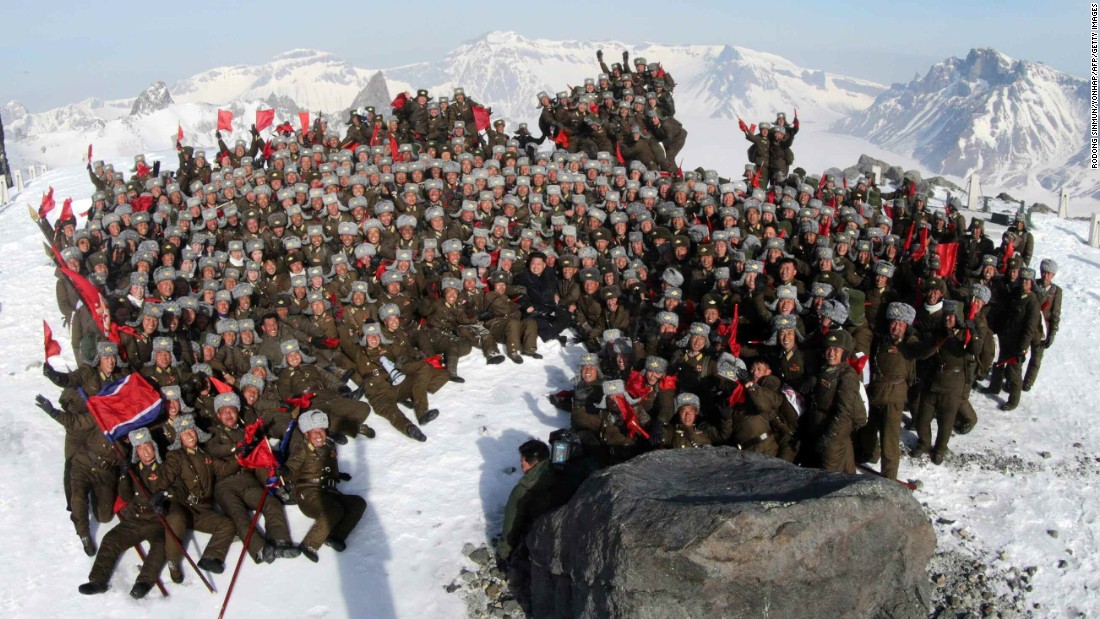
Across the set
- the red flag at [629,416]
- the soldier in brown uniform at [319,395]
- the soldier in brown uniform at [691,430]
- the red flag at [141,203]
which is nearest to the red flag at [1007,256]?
the soldier in brown uniform at [691,430]

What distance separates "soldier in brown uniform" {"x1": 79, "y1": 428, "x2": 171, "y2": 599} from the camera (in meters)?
8.12

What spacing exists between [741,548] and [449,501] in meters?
4.51

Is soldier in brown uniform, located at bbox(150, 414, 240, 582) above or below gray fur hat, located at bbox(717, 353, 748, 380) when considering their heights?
below

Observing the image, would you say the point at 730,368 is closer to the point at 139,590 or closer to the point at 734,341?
the point at 734,341

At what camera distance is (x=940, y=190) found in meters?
29.2

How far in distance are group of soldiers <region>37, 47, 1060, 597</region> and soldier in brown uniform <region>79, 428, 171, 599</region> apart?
29 mm

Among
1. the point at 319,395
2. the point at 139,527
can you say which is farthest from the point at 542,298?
the point at 139,527

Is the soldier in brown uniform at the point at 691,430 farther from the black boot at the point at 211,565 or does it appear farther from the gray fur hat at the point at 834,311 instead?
the black boot at the point at 211,565

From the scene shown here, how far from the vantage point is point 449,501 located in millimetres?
9492

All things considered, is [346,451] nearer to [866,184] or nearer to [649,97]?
[866,184]

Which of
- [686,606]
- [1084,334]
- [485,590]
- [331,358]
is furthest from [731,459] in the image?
[1084,334]

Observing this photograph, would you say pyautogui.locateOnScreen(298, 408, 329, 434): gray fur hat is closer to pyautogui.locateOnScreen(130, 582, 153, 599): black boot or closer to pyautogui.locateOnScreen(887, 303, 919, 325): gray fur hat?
pyautogui.locateOnScreen(130, 582, 153, 599): black boot

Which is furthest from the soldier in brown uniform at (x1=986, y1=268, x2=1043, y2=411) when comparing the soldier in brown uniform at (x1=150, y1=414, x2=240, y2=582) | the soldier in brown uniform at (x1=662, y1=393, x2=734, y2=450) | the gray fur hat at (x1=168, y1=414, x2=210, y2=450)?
the gray fur hat at (x1=168, y1=414, x2=210, y2=450)

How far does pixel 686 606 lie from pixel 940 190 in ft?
91.6
